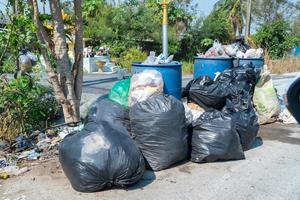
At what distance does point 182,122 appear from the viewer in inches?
160

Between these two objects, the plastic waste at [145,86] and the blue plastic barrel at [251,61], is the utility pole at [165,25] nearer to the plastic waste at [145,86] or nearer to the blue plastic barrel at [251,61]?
the blue plastic barrel at [251,61]

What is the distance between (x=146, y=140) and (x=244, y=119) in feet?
4.37

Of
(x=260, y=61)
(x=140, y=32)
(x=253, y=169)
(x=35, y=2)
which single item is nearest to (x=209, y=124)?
(x=253, y=169)

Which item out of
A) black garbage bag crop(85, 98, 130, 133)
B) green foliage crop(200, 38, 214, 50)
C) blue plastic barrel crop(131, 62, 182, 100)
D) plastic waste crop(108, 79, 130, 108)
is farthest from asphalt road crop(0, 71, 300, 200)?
green foliage crop(200, 38, 214, 50)

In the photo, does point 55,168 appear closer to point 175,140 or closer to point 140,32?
point 175,140

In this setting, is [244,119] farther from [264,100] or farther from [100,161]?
[100,161]

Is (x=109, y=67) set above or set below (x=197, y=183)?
above

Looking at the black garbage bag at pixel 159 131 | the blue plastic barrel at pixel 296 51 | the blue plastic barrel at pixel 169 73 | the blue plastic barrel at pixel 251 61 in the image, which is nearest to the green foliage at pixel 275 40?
the blue plastic barrel at pixel 296 51

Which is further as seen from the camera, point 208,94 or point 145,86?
point 208,94

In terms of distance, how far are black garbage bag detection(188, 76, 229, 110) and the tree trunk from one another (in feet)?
4.94

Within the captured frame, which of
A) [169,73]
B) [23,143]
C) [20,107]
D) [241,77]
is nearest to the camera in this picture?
[23,143]

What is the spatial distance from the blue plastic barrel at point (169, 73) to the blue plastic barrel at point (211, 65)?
1363mm

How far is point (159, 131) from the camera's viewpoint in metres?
3.90

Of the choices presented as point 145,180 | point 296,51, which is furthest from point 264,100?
point 296,51
